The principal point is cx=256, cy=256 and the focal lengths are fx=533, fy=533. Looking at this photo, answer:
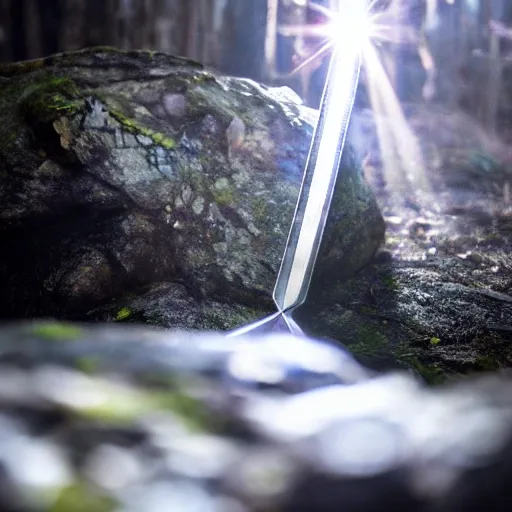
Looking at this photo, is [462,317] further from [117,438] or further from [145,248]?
[117,438]

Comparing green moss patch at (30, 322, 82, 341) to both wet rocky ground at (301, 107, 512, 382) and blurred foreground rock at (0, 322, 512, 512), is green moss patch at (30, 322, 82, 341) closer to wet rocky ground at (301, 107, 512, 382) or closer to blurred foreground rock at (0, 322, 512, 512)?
blurred foreground rock at (0, 322, 512, 512)

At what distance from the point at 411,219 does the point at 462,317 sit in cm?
206

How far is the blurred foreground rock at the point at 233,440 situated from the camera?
0.59 metres

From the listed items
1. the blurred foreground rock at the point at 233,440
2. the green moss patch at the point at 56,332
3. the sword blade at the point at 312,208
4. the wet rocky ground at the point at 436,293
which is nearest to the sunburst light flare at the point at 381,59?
the wet rocky ground at the point at 436,293

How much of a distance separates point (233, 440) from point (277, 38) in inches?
280

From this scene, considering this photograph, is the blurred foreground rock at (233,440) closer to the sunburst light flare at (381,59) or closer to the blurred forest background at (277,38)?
the sunburst light flare at (381,59)

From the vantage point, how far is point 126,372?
88 centimetres

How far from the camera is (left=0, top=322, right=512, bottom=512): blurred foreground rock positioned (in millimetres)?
590

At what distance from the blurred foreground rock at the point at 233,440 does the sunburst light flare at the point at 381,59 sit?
12.0 ft

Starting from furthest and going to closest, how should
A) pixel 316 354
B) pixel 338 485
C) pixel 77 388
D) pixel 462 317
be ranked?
pixel 462 317
pixel 316 354
pixel 77 388
pixel 338 485

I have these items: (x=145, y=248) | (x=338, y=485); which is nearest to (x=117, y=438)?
(x=338, y=485)

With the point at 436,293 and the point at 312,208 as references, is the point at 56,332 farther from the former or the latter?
the point at 436,293

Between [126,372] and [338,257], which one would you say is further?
[338,257]

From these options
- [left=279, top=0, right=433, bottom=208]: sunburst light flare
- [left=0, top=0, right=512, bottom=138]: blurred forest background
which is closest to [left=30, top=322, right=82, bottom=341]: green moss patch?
[left=279, top=0, right=433, bottom=208]: sunburst light flare
